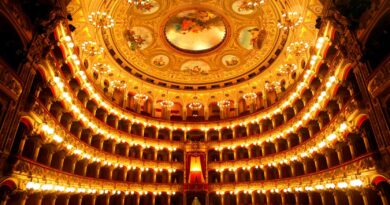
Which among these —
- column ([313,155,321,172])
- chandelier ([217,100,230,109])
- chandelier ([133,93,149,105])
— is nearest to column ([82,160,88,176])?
chandelier ([133,93,149,105])

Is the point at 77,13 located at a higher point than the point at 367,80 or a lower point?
higher

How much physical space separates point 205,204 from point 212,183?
2.77m

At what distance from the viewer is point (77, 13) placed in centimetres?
2356

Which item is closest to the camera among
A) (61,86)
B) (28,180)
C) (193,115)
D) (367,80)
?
(367,80)

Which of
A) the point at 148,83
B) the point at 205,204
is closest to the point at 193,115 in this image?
the point at 148,83

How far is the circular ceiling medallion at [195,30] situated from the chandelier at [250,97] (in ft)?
26.1

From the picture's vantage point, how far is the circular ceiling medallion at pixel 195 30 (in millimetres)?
30750

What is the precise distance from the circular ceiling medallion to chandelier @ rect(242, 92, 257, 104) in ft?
26.1

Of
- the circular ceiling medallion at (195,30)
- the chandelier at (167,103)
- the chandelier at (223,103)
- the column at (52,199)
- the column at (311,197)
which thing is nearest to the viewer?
the column at (52,199)

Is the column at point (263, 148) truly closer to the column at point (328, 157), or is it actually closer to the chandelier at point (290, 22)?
the column at point (328, 157)

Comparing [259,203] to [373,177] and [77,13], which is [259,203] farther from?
[77,13]

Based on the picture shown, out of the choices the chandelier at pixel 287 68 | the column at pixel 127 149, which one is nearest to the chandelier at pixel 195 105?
the column at pixel 127 149

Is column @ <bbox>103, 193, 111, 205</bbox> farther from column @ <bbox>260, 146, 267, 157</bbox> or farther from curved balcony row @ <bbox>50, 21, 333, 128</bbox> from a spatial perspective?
column @ <bbox>260, 146, 267, 157</bbox>

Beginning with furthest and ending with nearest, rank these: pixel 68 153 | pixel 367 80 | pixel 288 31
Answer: pixel 288 31 → pixel 68 153 → pixel 367 80
